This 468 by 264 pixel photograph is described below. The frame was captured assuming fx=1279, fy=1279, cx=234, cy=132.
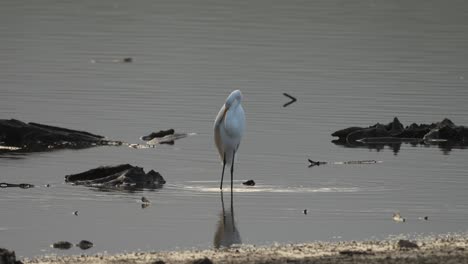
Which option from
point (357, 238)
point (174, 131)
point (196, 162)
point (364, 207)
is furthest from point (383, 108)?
point (357, 238)

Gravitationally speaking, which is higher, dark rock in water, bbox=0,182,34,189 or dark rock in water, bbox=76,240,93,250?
dark rock in water, bbox=0,182,34,189

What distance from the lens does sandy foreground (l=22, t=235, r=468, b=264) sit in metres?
10.9

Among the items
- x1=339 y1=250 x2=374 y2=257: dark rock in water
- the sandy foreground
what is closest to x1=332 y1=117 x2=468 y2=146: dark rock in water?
the sandy foreground

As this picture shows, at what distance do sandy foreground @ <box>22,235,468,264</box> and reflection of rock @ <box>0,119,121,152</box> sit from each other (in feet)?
25.0

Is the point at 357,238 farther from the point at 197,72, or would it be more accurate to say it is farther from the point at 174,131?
the point at 197,72

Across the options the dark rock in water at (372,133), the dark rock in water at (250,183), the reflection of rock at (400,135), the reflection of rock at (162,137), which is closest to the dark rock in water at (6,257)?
the dark rock in water at (250,183)

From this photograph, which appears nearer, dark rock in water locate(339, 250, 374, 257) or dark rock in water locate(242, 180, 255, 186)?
dark rock in water locate(339, 250, 374, 257)

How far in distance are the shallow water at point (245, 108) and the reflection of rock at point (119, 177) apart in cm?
25

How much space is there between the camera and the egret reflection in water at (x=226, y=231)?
1311 centimetres

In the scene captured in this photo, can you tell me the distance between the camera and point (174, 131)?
2156cm

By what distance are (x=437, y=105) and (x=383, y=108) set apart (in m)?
1.24

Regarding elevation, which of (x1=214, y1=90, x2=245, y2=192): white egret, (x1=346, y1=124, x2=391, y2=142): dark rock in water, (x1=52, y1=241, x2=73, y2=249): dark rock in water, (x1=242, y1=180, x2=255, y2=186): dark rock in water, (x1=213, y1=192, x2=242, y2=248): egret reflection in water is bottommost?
(x1=52, y1=241, x2=73, y2=249): dark rock in water

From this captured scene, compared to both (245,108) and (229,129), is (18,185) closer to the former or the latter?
(229,129)

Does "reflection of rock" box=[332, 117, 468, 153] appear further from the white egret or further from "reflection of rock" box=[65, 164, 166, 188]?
"reflection of rock" box=[65, 164, 166, 188]
